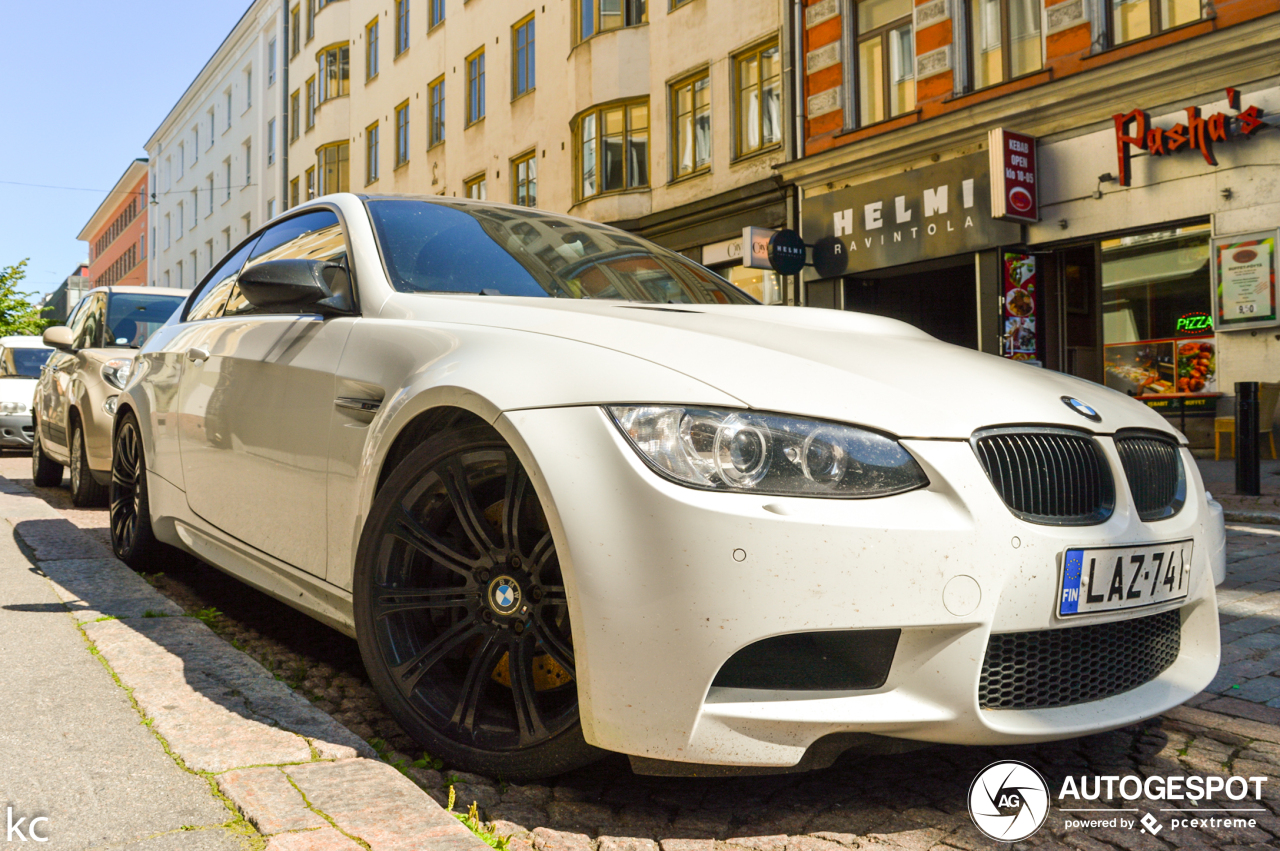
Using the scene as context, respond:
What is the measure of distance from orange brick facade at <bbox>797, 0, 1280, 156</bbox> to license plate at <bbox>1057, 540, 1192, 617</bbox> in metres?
10.1

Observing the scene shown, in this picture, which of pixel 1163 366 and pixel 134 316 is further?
pixel 1163 366

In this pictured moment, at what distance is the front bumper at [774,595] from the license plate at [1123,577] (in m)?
0.05

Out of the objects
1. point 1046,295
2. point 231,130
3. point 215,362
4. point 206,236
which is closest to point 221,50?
point 231,130

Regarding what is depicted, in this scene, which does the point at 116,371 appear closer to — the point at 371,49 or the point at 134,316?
the point at 134,316

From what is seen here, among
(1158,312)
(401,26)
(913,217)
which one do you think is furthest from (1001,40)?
(401,26)

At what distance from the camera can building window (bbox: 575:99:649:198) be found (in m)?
18.9

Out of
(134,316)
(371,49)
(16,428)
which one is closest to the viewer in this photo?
(134,316)

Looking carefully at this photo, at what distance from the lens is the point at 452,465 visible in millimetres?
2404

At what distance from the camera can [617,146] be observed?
62.7 ft

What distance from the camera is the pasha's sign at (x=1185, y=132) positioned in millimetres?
10617

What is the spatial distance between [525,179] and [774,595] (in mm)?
21134

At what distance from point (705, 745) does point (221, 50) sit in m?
47.1

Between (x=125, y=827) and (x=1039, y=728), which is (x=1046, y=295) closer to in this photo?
(x=1039, y=728)

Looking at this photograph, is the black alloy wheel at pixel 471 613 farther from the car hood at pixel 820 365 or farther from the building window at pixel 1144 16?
the building window at pixel 1144 16
